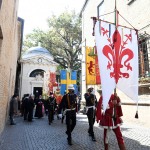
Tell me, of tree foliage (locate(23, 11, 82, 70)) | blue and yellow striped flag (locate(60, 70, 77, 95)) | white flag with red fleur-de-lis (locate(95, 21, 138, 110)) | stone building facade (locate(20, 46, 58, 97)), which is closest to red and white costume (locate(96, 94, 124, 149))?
white flag with red fleur-de-lis (locate(95, 21, 138, 110))

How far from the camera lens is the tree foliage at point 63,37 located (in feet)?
126

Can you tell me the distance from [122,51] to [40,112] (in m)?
10.8

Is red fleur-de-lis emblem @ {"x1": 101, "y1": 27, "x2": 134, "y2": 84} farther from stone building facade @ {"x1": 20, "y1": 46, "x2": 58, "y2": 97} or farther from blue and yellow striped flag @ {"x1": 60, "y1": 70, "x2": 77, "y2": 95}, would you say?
stone building facade @ {"x1": 20, "y1": 46, "x2": 58, "y2": 97}

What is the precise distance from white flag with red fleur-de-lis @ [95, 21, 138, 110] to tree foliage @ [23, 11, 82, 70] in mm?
33163

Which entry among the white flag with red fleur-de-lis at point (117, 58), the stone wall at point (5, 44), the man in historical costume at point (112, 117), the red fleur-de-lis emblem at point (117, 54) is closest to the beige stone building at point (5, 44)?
the stone wall at point (5, 44)

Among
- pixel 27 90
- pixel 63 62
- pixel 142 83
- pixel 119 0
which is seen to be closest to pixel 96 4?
pixel 119 0

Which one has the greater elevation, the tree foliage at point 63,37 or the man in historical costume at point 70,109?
the tree foliage at point 63,37

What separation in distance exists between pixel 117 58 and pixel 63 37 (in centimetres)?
3453

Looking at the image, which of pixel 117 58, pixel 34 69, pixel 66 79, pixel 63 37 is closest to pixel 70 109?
pixel 117 58

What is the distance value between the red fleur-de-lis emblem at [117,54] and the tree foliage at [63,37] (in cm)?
3326

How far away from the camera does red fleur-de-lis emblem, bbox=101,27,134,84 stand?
5027 mm

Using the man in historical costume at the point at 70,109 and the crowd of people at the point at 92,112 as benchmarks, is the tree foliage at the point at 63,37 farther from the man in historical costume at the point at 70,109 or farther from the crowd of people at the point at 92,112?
the man in historical costume at the point at 70,109

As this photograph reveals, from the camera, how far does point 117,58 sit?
5.24 metres

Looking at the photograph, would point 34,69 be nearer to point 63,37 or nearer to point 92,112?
point 63,37
